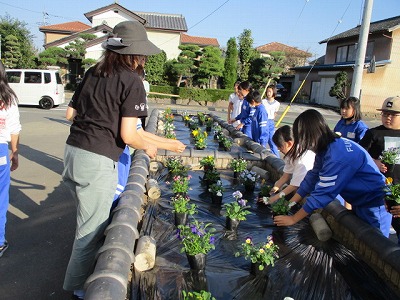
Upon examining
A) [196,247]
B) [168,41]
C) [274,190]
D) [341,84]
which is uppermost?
[168,41]

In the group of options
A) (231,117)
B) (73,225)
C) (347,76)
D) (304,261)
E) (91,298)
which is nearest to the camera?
(91,298)

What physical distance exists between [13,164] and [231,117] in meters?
6.85

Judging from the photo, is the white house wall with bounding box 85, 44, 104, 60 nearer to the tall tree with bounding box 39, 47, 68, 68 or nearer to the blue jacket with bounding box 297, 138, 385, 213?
the tall tree with bounding box 39, 47, 68, 68

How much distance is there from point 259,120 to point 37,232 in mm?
4774

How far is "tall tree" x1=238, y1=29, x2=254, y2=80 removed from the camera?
3044 centimetres

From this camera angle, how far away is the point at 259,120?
7250 mm

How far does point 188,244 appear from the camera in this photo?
113 inches

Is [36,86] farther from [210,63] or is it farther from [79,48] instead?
[210,63]

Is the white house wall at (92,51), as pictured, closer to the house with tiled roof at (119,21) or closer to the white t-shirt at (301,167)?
the house with tiled roof at (119,21)

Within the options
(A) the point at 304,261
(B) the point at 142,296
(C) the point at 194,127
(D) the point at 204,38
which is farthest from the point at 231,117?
(D) the point at 204,38

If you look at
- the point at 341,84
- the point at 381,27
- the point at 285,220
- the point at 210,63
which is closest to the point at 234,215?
the point at 285,220

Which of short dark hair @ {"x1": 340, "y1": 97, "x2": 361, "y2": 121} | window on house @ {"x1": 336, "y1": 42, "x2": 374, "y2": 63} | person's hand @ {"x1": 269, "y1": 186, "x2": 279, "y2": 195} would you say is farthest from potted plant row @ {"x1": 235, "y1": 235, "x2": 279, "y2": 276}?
window on house @ {"x1": 336, "y1": 42, "x2": 374, "y2": 63}

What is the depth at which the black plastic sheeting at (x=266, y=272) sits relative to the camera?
269 cm

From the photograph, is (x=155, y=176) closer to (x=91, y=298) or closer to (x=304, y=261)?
(x=304, y=261)
